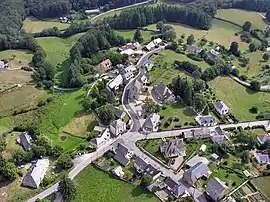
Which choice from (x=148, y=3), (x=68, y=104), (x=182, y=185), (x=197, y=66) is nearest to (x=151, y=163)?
(x=182, y=185)

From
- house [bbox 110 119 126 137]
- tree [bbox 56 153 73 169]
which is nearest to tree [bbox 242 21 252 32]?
house [bbox 110 119 126 137]

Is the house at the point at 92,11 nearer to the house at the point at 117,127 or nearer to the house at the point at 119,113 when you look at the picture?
the house at the point at 119,113

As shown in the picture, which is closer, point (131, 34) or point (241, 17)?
point (131, 34)

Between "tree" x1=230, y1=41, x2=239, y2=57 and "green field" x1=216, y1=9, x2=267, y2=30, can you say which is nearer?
"tree" x1=230, y1=41, x2=239, y2=57

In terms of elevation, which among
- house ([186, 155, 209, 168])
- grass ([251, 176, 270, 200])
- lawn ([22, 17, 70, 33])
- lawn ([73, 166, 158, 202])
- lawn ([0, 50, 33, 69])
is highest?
house ([186, 155, 209, 168])

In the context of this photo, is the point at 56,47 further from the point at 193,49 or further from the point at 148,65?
the point at 193,49

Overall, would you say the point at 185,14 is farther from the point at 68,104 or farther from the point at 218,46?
the point at 68,104

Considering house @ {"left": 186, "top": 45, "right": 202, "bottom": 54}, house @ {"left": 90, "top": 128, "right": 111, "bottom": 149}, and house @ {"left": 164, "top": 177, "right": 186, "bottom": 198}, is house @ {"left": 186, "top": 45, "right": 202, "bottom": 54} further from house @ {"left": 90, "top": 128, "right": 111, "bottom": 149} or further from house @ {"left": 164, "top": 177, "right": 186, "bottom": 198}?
house @ {"left": 164, "top": 177, "right": 186, "bottom": 198}

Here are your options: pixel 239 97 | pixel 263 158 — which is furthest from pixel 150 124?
pixel 239 97
